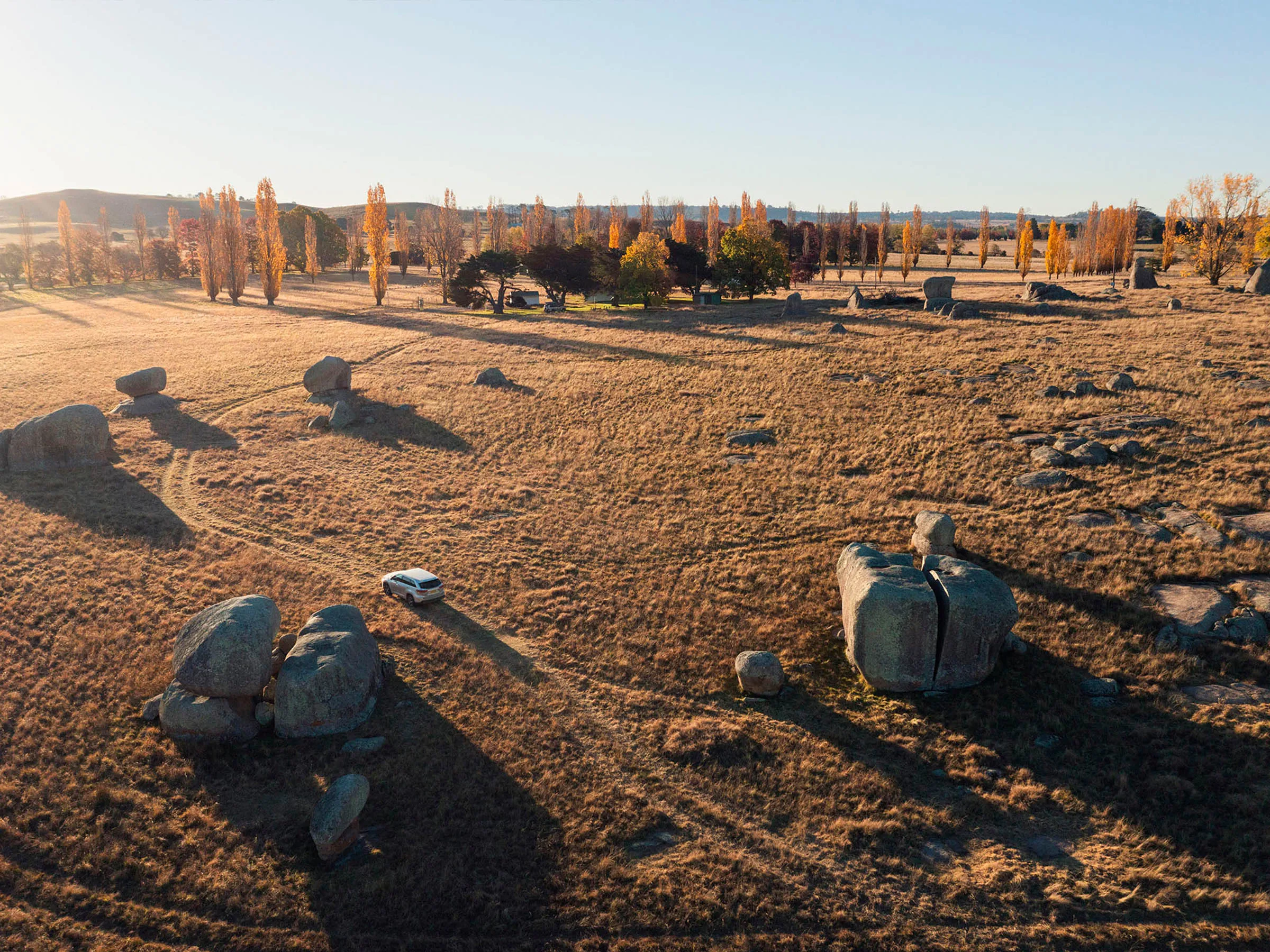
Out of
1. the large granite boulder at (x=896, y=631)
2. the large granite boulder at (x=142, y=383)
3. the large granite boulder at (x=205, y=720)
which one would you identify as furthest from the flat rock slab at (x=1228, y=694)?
the large granite boulder at (x=142, y=383)

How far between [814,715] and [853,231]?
434 feet

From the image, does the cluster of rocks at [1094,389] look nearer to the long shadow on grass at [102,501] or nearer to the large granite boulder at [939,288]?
the large granite boulder at [939,288]

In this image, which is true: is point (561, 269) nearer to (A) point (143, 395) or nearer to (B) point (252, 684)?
Result: (A) point (143, 395)

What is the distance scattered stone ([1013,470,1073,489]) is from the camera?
1267 inches

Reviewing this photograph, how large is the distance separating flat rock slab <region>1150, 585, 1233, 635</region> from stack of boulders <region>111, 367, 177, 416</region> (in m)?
56.1

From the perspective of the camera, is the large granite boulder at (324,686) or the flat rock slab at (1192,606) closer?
the large granite boulder at (324,686)

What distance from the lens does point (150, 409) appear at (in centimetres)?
4888

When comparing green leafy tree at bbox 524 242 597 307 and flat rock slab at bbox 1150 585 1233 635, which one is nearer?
flat rock slab at bbox 1150 585 1233 635

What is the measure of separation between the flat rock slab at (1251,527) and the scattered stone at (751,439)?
20.2 metres

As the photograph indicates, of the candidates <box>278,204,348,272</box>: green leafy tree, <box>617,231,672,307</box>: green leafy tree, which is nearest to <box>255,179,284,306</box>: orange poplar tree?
<box>278,204,348,272</box>: green leafy tree

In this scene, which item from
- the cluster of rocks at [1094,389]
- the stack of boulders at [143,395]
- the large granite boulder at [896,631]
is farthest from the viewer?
the stack of boulders at [143,395]

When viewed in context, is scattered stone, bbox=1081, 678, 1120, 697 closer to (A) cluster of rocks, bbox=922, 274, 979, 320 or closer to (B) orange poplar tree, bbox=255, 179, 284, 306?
(A) cluster of rocks, bbox=922, 274, 979, 320

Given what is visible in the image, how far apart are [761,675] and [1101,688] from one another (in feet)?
32.2

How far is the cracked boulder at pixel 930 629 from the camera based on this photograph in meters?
21.9
